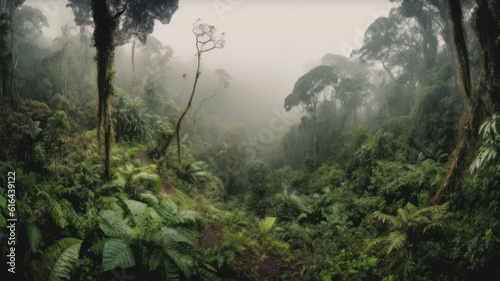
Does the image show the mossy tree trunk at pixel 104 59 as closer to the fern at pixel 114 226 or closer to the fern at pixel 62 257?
the fern at pixel 114 226

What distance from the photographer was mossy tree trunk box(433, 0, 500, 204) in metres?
3.96

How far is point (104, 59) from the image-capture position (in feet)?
16.3

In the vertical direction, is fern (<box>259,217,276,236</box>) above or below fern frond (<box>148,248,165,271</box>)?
below

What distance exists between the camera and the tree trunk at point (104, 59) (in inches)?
190

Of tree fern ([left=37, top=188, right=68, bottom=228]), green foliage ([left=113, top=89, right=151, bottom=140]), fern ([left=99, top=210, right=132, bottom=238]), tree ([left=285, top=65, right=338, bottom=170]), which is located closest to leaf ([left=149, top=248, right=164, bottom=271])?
Answer: fern ([left=99, top=210, right=132, bottom=238])

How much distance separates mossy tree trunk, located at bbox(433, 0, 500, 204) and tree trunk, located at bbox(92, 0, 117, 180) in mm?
7238

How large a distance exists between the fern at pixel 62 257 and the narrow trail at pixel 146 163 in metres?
4.52

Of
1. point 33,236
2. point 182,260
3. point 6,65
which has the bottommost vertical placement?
point 182,260

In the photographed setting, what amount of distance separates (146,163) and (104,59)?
5.16 meters

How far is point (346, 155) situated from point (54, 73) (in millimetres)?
23799

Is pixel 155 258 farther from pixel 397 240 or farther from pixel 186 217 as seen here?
pixel 397 240

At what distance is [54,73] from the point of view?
58.2ft

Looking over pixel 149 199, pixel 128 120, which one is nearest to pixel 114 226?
pixel 149 199

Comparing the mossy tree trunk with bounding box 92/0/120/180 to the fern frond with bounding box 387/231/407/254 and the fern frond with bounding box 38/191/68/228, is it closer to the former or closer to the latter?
the fern frond with bounding box 38/191/68/228
